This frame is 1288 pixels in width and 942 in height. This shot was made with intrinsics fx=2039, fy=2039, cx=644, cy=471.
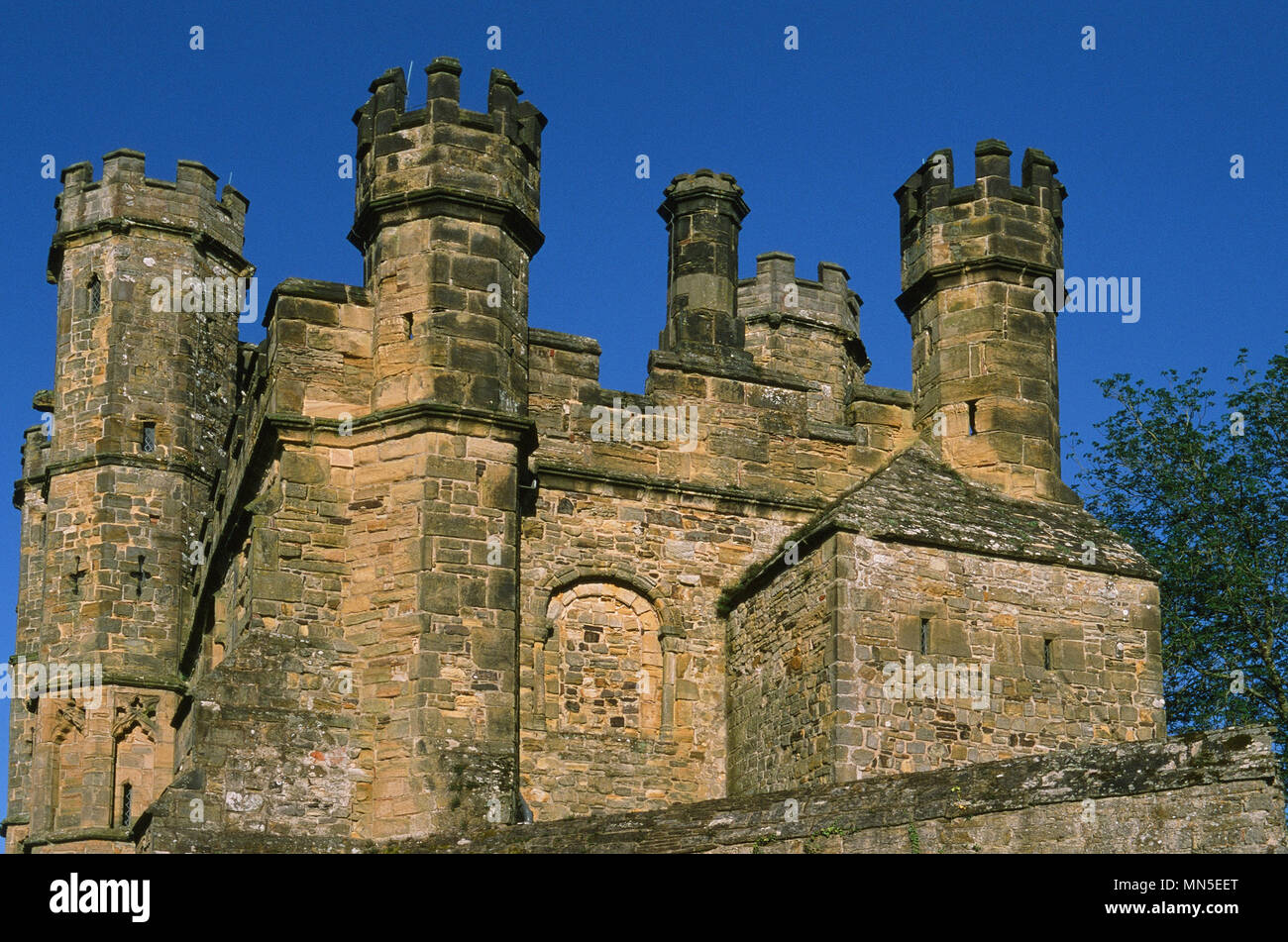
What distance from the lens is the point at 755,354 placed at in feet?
105

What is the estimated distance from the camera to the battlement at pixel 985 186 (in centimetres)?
2155

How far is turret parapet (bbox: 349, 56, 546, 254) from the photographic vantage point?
19125mm

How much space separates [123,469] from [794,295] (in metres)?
11.9

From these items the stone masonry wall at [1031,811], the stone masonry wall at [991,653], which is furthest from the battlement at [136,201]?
the stone masonry wall at [1031,811]

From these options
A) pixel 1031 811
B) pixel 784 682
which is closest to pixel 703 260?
pixel 784 682

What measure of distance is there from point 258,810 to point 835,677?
16.9 ft

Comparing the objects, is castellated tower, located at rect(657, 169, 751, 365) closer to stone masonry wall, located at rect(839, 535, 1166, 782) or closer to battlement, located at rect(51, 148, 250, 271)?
stone masonry wall, located at rect(839, 535, 1166, 782)

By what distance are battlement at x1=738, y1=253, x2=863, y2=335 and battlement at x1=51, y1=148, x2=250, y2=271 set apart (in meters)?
9.57

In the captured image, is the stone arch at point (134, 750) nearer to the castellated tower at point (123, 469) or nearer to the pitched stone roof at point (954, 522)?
the castellated tower at point (123, 469)

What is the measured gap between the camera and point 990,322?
69.5ft

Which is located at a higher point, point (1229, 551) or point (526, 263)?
point (526, 263)

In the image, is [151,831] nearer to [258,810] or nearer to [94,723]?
[258,810]
